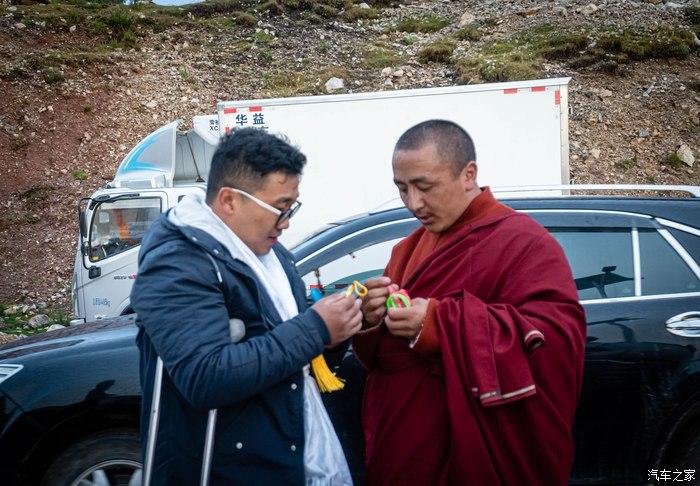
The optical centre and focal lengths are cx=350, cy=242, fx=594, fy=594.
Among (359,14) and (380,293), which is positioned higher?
(359,14)

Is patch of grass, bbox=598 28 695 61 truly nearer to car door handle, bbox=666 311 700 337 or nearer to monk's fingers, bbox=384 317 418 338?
car door handle, bbox=666 311 700 337

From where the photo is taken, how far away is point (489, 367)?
5.53ft

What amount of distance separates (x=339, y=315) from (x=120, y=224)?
745cm

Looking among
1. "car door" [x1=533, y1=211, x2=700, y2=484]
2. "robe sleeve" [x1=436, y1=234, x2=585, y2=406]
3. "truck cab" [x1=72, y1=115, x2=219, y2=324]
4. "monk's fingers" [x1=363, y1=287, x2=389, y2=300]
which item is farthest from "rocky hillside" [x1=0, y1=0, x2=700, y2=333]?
"robe sleeve" [x1=436, y1=234, x2=585, y2=406]

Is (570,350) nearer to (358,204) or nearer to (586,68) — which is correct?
(358,204)

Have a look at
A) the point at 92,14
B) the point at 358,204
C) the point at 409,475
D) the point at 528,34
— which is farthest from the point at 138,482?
the point at 92,14

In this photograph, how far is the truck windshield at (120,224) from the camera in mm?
8188

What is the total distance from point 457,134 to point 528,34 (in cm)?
1809

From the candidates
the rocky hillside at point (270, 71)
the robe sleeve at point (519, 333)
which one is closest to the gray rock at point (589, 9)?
the rocky hillside at point (270, 71)

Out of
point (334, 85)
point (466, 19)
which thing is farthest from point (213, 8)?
point (466, 19)

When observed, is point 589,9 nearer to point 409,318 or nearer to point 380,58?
point 380,58

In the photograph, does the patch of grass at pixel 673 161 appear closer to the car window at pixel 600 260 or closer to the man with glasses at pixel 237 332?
the car window at pixel 600 260

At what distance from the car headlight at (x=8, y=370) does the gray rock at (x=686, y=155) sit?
14242 mm

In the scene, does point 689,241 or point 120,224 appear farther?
point 120,224
